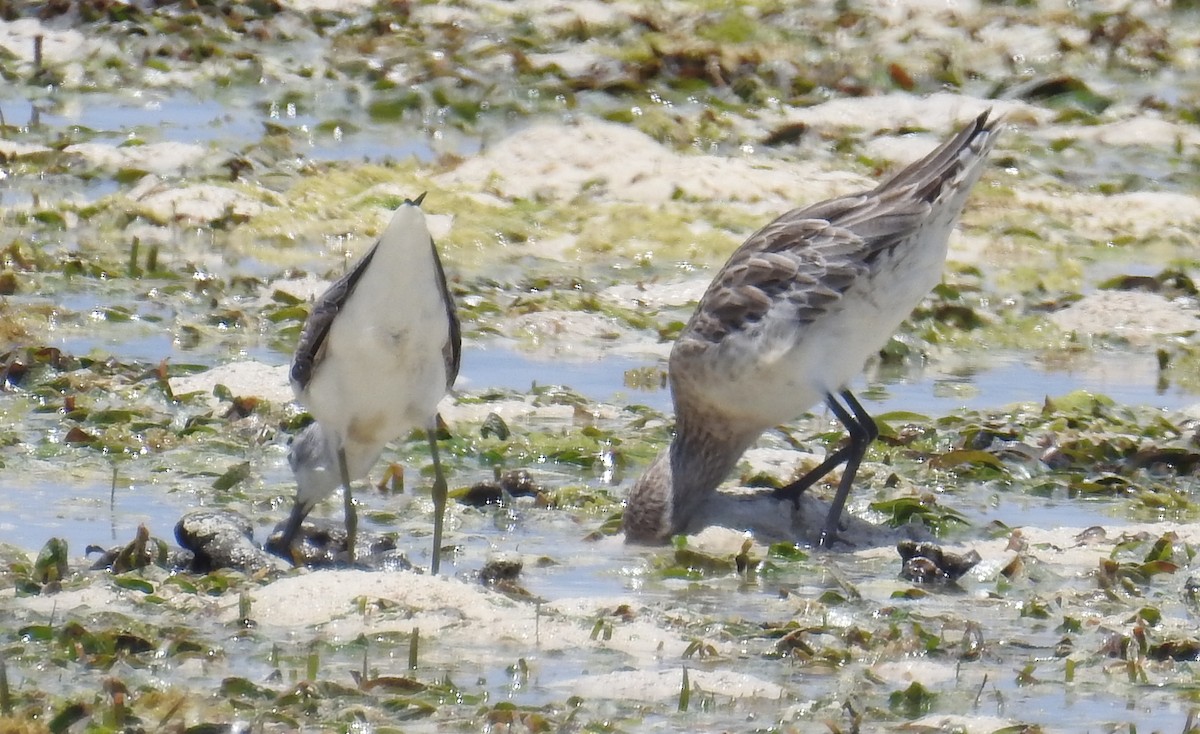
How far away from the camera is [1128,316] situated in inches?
452

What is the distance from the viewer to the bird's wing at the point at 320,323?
708cm

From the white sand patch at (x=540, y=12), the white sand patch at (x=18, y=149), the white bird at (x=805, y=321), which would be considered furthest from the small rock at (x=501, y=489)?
the white sand patch at (x=540, y=12)

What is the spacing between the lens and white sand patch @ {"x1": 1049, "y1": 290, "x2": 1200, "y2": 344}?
11.3m

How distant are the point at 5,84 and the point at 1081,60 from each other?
8.75m

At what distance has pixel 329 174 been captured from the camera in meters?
13.4

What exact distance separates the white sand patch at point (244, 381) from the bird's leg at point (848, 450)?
7.81 feet

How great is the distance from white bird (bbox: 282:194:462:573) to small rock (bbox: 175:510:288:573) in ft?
1.40

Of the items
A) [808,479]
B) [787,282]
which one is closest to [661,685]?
[808,479]

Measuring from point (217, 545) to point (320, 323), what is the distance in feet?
3.17

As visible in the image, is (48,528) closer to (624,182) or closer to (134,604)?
(134,604)

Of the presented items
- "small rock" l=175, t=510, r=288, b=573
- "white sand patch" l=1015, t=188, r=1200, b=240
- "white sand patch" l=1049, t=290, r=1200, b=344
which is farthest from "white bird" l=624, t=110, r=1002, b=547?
"white sand patch" l=1015, t=188, r=1200, b=240

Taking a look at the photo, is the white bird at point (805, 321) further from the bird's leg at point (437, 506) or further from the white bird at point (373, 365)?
the white bird at point (373, 365)

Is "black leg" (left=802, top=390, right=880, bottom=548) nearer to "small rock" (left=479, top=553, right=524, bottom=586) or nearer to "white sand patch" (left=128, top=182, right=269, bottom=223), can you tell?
"small rock" (left=479, top=553, right=524, bottom=586)

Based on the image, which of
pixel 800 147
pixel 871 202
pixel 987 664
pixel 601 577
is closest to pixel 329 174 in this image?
pixel 800 147
